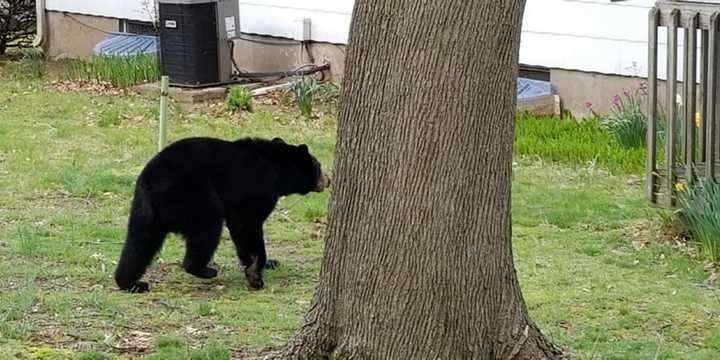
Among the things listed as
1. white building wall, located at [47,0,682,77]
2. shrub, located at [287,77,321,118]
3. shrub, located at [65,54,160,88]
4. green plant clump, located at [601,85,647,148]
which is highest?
white building wall, located at [47,0,682,77]

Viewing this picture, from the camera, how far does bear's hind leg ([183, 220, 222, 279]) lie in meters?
7.61

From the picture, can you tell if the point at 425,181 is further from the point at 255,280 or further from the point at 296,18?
the point at 296,18

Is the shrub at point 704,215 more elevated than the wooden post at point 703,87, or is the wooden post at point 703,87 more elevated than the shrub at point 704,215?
the wooden post at point 703,87

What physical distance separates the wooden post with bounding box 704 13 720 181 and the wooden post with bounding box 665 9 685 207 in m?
0.26

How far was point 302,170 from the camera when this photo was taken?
8336 mm

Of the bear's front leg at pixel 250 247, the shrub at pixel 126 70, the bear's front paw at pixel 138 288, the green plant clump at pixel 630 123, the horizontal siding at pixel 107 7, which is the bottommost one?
the bear's front paw at pixel 138 288

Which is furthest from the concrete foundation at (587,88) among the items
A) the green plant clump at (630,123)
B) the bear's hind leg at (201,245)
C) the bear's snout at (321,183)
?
the bear's hind leg at (201,245)

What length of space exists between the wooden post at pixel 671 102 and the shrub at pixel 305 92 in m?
5.48

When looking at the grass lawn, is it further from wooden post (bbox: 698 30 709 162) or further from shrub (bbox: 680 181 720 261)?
wooden post (bbox: 698 30 709 162)

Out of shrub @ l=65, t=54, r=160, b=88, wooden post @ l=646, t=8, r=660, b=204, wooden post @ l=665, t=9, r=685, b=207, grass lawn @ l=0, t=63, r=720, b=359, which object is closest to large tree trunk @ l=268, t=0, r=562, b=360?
grass lawn @ l=0, t=63, r=720, b=359

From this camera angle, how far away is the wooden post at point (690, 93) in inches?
342

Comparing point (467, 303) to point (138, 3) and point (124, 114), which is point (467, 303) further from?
point (138, 3)

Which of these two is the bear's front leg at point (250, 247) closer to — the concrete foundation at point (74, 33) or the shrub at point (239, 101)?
the shrub at point (239, 101)

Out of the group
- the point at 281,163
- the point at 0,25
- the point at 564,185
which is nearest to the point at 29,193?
the point at 281,163
